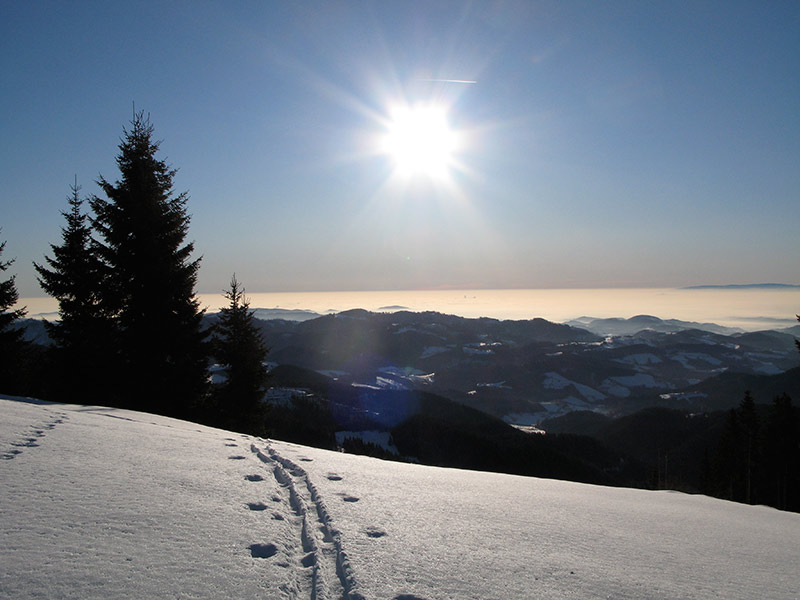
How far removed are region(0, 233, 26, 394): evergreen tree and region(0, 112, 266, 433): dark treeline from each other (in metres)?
3.62

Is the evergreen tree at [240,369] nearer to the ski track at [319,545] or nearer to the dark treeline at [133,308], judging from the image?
the dark treeline at [133,308]

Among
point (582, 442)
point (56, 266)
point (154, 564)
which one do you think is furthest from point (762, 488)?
point (582, 442)

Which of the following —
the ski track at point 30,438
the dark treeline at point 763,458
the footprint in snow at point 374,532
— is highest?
the ski track at point 30,438

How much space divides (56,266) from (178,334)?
24.8 feet

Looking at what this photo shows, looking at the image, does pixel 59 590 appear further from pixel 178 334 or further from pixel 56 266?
pixel 56 266

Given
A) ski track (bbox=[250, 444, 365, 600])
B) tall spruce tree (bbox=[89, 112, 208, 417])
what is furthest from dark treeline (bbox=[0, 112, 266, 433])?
ski track (bbox=[250, 444, 365, 600])

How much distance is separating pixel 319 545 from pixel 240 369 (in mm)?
22921

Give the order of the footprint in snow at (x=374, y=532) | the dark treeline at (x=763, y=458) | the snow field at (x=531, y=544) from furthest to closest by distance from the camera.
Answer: the dark treeline at (x=763, y=458)
the footprint in snow at (x=374, y=532)
the snow field at (x=531, y=544)

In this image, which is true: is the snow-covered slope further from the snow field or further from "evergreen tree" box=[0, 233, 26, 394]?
"evergreen tree" box=[0, 233, 26, 394]

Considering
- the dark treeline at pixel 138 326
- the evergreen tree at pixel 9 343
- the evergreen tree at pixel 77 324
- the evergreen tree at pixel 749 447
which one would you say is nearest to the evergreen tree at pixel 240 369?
the dark treeline at pixel 138 326

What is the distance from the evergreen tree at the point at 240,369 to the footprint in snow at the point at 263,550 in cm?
2093

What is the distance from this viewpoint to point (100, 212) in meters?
19.9

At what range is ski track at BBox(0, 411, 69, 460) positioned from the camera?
571 centimetres

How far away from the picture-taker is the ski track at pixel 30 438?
18.7 ft
